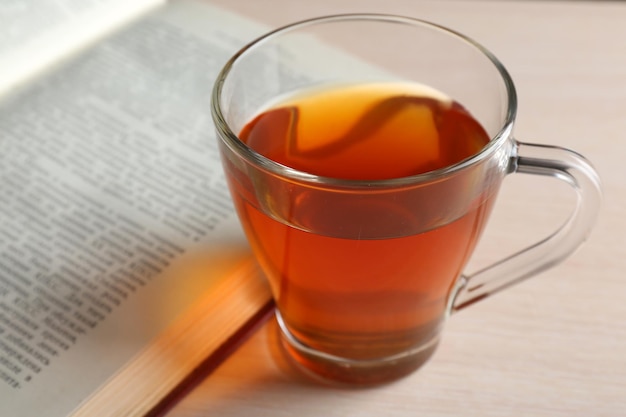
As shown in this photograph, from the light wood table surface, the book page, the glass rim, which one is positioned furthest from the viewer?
the book page

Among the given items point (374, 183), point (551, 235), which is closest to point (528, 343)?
point (551, 235)

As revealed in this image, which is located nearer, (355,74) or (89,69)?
(355,74)

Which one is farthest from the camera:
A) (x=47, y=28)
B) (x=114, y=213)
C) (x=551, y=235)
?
(x=47, y=28)

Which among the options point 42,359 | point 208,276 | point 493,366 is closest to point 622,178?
point 493,366

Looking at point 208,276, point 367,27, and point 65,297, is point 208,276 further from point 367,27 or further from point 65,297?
point 367,27

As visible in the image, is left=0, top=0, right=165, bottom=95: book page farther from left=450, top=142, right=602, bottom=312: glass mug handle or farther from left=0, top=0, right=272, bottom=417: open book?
left=450, top=142, right=602, bottom=312: glass mug handle

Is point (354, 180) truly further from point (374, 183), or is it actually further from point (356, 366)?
point (356, 366)

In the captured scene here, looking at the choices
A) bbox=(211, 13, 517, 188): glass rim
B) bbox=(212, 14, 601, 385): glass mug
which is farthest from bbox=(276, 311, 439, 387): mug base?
bbox=(211, 13, 517, 188): glass rim
